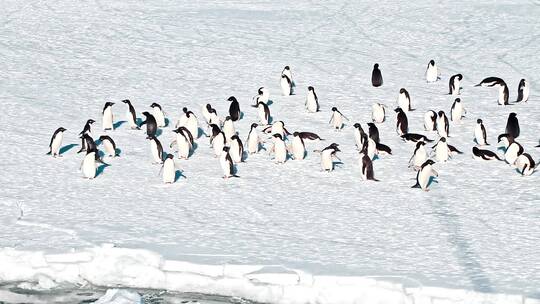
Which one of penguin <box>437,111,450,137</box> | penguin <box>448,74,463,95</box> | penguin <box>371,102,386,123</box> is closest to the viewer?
penguin <box>437,111,450,137</box>

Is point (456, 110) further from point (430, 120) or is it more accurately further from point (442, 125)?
point (442, 125)

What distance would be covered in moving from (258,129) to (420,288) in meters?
6.98

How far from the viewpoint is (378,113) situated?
1612 centimetres

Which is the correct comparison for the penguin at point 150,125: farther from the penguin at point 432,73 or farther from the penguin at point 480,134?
the penguin at point 432,73

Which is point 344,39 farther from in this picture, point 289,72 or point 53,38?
point 53,38

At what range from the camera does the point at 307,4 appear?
1077 inches

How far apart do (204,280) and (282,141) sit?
4.52 meters

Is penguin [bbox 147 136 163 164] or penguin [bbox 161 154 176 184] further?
penguin [bbox 147 136 163 164]

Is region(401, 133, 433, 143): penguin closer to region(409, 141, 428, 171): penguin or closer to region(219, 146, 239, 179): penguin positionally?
region(409, 141, 428, 171): penguin

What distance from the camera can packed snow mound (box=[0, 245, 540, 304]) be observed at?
357 inches

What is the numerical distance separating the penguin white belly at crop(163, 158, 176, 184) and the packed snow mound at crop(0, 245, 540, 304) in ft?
9.15

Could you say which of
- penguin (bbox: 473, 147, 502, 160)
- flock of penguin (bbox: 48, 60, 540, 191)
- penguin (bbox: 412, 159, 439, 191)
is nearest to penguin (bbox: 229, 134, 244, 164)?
flock of penguin (bbox: 48, 60, 540, 191)

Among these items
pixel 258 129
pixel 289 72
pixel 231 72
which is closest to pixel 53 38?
pixel 231 72

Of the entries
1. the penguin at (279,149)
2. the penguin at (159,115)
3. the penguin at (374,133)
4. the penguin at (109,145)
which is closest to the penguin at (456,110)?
the penguin at (374,133)
